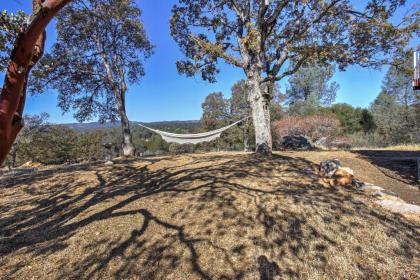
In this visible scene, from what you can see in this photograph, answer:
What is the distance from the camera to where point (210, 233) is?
92.1 inches

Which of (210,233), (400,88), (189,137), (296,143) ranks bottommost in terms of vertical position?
(210,233)

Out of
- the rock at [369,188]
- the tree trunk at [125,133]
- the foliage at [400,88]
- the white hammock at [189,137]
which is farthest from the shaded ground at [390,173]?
the foliage at [400,88]

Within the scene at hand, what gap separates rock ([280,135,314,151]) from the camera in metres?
9.05

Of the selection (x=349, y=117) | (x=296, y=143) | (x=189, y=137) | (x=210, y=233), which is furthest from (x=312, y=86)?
(x=210, y=233)

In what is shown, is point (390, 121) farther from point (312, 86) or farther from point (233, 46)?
point (233, 46)

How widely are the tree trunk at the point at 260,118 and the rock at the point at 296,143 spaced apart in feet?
13.1

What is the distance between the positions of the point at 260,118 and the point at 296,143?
168 inches

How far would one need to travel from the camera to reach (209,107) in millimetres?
16781

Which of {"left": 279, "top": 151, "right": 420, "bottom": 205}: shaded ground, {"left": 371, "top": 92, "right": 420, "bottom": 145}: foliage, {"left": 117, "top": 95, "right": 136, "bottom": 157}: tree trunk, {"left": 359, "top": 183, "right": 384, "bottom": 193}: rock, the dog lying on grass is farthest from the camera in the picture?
{"left": 371, "top": 92, "right": 420, "bottom": 145}: foliage

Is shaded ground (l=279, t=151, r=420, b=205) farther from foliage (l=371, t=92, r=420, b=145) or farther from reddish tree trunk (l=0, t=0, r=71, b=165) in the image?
foliage (l=371, t=92, r=420, b=145)

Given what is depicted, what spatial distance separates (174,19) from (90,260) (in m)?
6.03

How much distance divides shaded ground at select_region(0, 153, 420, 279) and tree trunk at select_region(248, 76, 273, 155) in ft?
5.85

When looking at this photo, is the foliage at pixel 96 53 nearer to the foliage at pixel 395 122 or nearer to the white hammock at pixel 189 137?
the white hammock at pixel 189 137

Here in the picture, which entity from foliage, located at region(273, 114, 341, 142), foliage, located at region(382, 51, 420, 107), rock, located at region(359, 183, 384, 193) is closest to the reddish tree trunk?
rock, located at region(359, 183, 384, 193)
